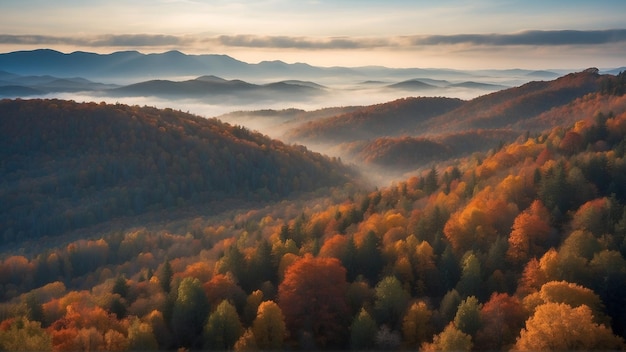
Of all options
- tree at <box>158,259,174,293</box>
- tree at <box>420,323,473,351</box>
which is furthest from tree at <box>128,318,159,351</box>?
tree at <box>420,323,473,351</box>

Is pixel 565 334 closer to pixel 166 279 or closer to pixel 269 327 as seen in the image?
pixel 269 327

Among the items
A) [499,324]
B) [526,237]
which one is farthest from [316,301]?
[526,237]

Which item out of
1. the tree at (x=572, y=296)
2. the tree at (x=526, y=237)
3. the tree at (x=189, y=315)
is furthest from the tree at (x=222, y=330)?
the tree at (x=526, y=237)

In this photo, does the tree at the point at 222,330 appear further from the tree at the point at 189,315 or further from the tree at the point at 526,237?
the tree at the point at 526,237

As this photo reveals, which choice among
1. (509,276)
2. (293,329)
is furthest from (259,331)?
(509,276)

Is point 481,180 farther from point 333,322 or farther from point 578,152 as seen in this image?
point 333,322

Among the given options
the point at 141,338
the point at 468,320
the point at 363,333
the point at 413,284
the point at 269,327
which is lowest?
the point at 413,284
